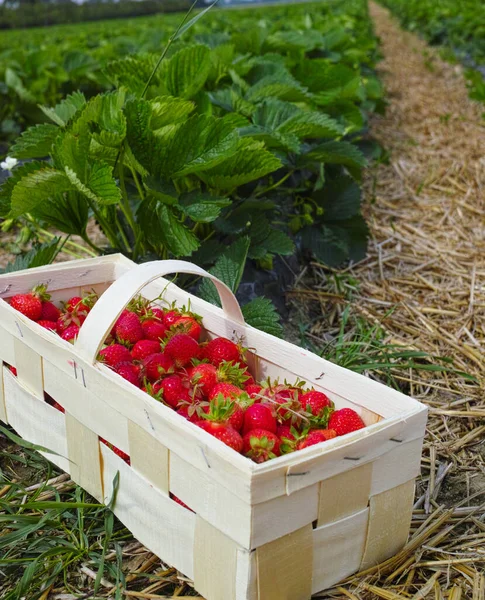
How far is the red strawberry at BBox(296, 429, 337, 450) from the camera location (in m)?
1.16

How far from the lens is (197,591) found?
1.22m

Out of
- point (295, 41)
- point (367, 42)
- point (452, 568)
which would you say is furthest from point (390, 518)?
point (367, 42)

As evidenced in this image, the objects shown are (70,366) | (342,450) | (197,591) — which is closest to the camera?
(342,450)

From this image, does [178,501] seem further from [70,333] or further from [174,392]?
[70,333]

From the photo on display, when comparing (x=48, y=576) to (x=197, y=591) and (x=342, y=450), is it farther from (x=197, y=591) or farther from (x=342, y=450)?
(x=342, y=450)

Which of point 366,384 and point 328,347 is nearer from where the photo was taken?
point 366,384

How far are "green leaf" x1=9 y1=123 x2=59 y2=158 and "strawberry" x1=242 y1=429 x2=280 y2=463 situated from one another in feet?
3.61

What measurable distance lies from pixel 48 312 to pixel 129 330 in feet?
0.77

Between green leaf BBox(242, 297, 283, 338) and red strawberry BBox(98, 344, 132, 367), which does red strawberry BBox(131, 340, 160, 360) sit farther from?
green leaf BBox(242, 297, 283, 338)

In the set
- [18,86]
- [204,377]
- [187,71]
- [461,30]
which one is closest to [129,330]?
[204,377]

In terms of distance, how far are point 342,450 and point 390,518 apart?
0.25 meters

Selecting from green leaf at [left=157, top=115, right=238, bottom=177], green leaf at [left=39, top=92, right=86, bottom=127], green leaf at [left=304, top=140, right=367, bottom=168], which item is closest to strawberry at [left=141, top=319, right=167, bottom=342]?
green leaf at [left=157, top=115, right=238, bottom=177]

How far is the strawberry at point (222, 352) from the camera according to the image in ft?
4.74

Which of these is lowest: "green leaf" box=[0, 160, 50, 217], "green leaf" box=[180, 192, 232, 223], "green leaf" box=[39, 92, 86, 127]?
"green leaf" box=[180, 192, 232, 223]
